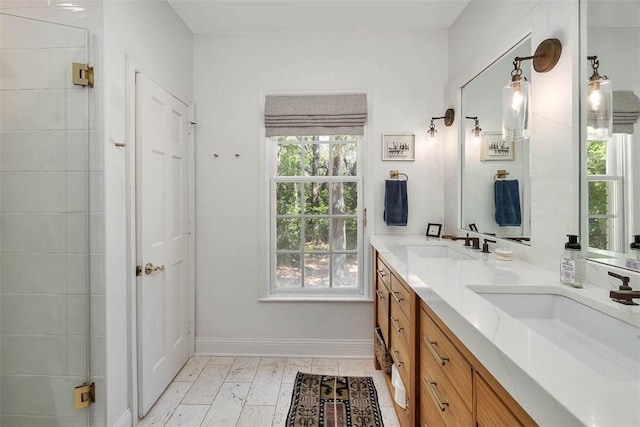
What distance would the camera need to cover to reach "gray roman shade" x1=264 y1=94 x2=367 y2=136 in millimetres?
2441

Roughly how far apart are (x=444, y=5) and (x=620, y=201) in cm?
182

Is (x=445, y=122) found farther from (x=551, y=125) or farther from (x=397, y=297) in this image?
(x=397, y=297)

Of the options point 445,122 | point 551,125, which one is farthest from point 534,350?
point 445,122

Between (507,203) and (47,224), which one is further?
(507,203)

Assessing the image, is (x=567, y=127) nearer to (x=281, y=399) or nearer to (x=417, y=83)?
(x=417, y=83)

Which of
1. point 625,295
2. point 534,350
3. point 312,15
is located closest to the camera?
point 534,350

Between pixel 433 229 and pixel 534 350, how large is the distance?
73.7 inches

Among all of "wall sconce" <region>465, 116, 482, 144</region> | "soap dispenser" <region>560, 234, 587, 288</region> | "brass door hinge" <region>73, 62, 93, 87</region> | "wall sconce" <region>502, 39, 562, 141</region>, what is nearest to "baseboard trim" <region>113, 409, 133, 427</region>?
"brass door hinge" <region>73, 62, 93, 87</region>

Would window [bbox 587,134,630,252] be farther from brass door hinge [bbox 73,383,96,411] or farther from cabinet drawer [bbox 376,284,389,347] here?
brass door hinge [bbox 73,383,96,411]

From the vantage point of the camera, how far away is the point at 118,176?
63.5 inches

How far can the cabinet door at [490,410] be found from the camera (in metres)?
0.67

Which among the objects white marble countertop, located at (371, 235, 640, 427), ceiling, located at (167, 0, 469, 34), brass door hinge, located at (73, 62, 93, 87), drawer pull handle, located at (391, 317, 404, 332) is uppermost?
ceiling, located at (167, 0, 469, 34)

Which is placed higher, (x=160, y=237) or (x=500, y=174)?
(x=500, y=174)

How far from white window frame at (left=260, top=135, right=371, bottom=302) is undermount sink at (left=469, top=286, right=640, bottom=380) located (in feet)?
4.83
